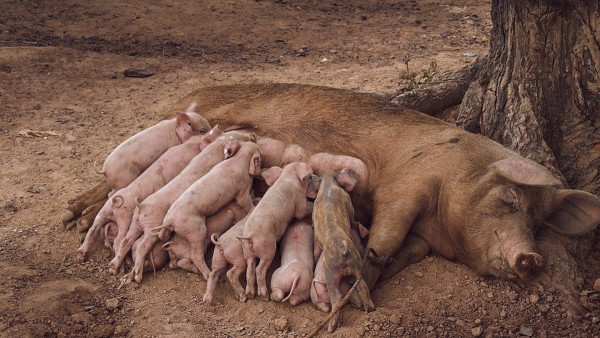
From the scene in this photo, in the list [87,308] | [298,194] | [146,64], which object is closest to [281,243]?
[298,194]

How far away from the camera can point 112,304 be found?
367cm

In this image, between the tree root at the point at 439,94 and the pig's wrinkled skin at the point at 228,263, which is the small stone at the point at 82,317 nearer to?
the pig's wrinkled skin at the point at 228,263

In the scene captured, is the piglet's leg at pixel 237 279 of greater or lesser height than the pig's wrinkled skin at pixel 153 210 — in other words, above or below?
below

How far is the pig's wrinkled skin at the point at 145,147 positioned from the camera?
4.36m

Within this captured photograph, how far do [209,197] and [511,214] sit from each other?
162 cm

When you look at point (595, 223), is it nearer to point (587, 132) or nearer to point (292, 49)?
point (587, 132)

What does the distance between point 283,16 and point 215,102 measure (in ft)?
15.9

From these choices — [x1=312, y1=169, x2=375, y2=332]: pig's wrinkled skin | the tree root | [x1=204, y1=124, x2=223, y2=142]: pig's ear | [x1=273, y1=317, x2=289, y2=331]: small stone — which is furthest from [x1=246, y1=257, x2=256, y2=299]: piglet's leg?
the tree root

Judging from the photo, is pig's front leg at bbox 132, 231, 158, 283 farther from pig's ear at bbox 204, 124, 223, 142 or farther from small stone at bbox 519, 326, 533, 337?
small stone at bbox 519, 326, 533, 337

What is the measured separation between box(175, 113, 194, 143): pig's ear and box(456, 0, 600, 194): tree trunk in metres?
2.07

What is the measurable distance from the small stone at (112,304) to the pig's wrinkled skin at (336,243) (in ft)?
3.57

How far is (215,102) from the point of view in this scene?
510 centimetres

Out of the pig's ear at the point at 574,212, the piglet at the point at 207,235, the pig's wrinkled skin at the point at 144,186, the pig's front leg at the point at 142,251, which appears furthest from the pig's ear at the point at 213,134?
the pig's ear at the point at 574,212

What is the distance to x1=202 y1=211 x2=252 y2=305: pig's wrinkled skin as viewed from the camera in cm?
369
